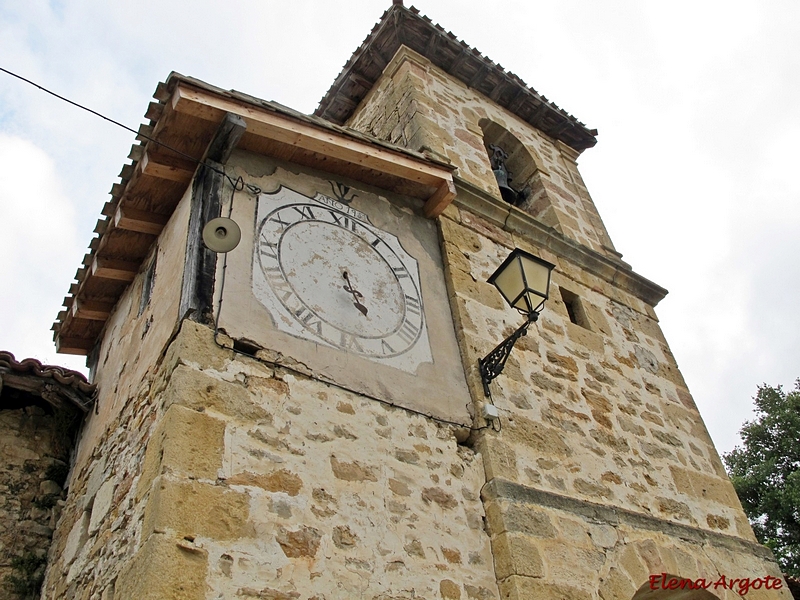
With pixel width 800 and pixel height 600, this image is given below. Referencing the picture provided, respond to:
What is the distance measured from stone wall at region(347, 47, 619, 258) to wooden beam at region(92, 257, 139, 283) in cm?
280

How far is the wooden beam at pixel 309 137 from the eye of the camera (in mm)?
4146

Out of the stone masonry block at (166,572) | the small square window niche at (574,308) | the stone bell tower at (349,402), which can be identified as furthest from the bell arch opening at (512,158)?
the stone masonry block at (166,572)

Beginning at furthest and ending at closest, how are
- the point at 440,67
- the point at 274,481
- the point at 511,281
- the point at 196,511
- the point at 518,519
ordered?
the point at 440,67 < the point at 511,281 < the point at 518,519 < the point at 274,481 < the point at 196,511

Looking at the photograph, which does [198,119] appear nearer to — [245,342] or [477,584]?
[245,342]

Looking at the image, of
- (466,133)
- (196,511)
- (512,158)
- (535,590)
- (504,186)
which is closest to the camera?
(196,511)

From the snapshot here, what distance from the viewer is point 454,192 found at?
5.28 m

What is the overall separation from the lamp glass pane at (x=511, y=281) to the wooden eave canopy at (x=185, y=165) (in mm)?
1115

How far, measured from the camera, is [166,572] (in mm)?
2656

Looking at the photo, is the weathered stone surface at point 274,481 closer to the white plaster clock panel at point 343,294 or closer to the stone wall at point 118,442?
the stone wall at point 118,442

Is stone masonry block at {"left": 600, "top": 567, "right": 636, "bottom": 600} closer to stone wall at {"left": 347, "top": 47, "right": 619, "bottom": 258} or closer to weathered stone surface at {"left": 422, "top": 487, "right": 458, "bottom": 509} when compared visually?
weathered stone surface at {"left": 422, "top": 487, "right": 458, "bottom": 509}

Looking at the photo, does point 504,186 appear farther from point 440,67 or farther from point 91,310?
point 91,310

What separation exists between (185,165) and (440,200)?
6.19ft

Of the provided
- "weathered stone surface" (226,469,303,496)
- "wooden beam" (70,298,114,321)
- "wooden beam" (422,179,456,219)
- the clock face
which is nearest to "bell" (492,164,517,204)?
"wooden beam" (422,179,456,219)

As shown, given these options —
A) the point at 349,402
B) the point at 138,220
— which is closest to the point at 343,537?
the point at 349,402
